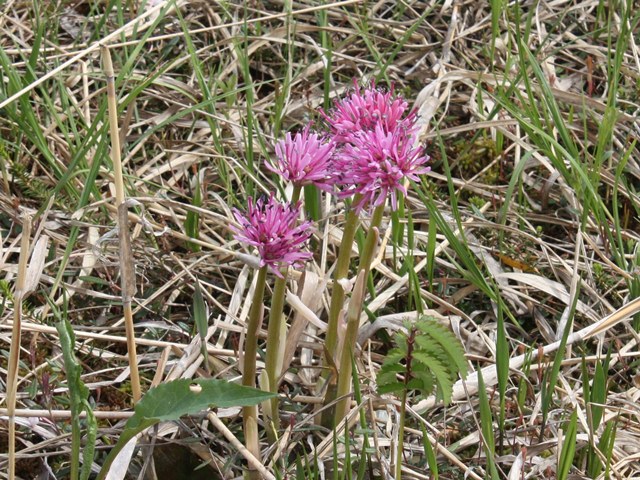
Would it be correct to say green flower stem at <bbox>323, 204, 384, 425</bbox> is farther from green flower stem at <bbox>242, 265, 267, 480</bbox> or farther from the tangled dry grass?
green flower stem at <bbox>242, 265, 267, 480</bbox>

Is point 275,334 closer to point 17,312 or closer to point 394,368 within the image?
point 394,368

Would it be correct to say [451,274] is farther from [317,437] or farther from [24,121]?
[24,121]

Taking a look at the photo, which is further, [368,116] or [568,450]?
[568,450]

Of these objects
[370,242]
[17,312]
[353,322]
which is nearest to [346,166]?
[370,242]

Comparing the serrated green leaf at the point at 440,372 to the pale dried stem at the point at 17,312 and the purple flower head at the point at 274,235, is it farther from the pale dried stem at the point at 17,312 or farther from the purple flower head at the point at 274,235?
the pale dried stem at the point at 17,312

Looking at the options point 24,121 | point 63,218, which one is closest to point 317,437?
point 63,218

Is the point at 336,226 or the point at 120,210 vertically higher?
the point at 120,210

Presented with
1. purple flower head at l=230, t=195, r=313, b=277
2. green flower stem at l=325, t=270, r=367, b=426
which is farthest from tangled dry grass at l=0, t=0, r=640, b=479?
purple flower head at l=230, t=195, r=313, b=277
